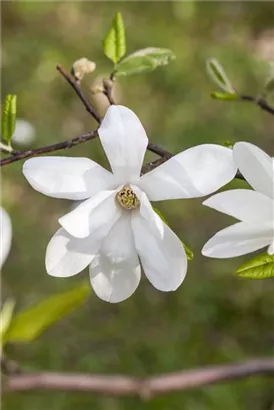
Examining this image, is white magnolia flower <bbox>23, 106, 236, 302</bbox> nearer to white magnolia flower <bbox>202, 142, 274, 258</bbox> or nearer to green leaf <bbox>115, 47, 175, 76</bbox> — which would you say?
white magnolia flower <bbox>202, 142, 274, 258</bbox>

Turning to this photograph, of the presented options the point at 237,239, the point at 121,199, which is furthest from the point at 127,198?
the point at 237,239

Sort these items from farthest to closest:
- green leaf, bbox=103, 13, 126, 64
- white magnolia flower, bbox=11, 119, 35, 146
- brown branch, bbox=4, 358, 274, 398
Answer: white magnolia flower, bbox=11, 119, 35, 146, brown branch, bbox=4, 358, 274, 398, green leaf, bbox=103, 13, 126, 64

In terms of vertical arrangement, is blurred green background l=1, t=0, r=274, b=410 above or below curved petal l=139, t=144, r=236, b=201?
below

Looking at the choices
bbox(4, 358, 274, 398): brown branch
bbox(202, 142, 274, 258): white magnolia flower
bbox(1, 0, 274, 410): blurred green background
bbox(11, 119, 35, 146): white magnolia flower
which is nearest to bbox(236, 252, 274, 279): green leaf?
bbox(202, 142, 274, 258): white magnolia flower

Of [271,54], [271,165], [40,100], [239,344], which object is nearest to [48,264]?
[271,165]

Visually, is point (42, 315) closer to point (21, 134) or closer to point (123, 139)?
point (123, 139)

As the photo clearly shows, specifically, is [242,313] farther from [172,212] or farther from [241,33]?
[241,33]

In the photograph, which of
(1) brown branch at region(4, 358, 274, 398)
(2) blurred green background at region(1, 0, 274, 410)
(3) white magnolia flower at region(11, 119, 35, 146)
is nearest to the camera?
(1) brown branch at region(4, 358, 274, 398)
